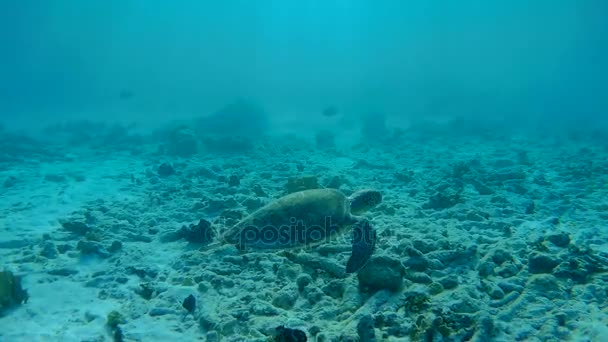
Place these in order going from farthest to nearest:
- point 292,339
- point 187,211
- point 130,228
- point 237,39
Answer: point 237,39
point 187,211
point 130,228
point 292,339

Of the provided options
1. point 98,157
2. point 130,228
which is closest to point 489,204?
point 130,228

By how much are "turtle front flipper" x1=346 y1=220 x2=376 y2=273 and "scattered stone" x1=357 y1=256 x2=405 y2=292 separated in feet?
1.03

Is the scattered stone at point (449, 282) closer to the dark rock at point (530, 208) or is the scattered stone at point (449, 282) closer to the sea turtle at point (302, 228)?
the sea turtle at point (302, 228)

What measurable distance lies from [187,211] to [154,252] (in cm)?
229

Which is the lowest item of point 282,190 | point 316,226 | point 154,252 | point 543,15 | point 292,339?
point 292,339

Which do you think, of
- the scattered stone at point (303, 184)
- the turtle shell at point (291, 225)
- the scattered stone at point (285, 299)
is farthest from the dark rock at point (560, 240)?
the scattered stone at point (303, 184)

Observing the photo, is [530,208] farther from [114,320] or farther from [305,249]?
[114,320]

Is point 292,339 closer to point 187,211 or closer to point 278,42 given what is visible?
point 187,211

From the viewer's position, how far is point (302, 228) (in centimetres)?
626

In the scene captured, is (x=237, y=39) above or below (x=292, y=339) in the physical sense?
above

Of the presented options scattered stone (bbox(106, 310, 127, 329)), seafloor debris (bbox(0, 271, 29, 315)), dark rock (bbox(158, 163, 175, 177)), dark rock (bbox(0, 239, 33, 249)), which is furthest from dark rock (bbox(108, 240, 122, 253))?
dark rock (bbox(158, 163, 175, 177))

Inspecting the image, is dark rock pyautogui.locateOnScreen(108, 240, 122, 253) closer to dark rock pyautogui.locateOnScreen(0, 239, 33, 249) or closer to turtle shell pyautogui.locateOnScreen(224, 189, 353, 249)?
dark rock pyautogui.locateOnScreen(0, 239, 33, 249)

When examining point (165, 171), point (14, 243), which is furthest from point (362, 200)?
point (165, 171)

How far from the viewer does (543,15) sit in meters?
110
